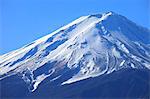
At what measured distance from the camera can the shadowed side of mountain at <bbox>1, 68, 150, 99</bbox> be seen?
24.8 meters

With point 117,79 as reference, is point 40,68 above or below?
above

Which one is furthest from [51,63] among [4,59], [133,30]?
[133,30]

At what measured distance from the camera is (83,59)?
34.1 metres

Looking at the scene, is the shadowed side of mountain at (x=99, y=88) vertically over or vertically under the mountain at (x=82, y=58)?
under

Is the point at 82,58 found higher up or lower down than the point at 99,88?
higher up

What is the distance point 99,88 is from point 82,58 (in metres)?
7.72

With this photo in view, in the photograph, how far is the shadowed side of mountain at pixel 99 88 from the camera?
24.8 metres

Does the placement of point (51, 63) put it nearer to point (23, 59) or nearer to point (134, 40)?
point (23, 59)

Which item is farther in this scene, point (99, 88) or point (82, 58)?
point (82, 58)

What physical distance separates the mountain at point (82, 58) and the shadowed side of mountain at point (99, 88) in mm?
70

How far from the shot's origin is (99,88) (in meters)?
26.7

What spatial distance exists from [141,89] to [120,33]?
564 inches

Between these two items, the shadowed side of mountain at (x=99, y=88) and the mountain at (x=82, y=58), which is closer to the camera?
the shadowed side of mountain at (x=99, y=88)

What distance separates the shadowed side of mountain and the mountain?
70mm
